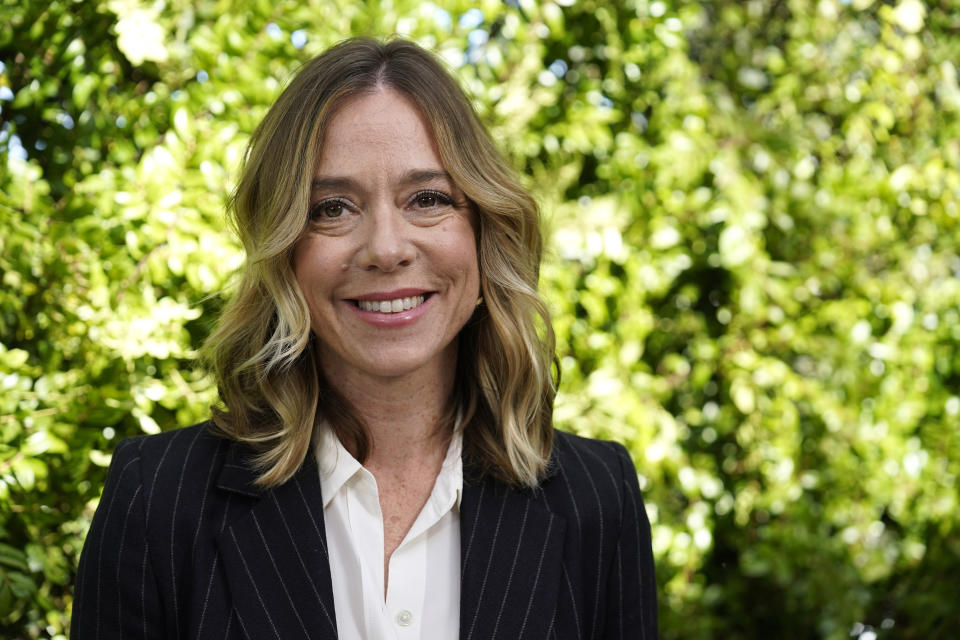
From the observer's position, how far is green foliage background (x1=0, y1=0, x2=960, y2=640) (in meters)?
2.22

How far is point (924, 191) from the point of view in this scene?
9.53 feet

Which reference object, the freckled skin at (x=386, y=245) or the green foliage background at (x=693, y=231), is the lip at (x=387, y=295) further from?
the green foliage background at (x=693, y=231)

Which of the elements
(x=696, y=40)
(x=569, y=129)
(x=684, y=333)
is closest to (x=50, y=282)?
(x=569, y=129)

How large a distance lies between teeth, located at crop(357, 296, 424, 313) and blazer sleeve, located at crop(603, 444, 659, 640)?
1.99 ft

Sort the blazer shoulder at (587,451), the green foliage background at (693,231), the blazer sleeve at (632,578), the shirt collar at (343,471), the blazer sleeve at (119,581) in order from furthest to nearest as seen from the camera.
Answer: the green foliage background at (693,231)
the blazer shoulder at (587,451)
the blazer sleeve at (632,578)
the shirt collar at (343,471)
the blazer sleeve at (119,581)

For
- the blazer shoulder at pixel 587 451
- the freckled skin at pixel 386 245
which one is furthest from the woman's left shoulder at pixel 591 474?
the freckled skin at pixel 386 245

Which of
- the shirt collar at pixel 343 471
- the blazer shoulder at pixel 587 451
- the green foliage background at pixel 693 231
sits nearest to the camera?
the shirt collar at pixel 343 471

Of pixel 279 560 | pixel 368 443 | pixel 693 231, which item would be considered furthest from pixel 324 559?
pixel 693 231

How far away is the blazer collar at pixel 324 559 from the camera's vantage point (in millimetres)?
1633

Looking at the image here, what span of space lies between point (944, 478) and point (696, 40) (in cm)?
155

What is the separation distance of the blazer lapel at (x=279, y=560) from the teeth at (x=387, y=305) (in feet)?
1.09

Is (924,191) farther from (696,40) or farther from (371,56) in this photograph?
(371,56)

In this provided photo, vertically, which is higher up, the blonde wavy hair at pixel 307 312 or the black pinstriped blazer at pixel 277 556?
the blonde wavy hair at pixel 307 312

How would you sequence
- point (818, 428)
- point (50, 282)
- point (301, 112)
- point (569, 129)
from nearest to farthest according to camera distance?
point (301, 112)
point (50, 282)
point (569, 129)
point (818, 428)
